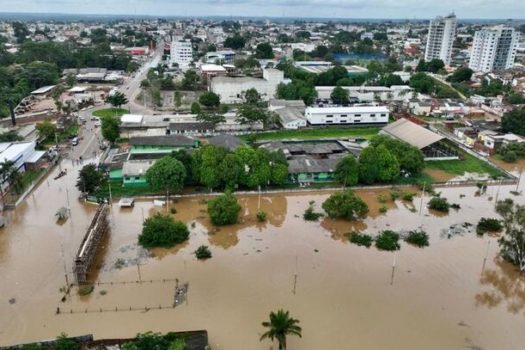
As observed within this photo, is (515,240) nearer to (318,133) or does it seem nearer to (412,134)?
(412,134)

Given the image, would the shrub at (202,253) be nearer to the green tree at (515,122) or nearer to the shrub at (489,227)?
the shrub at (489,227)

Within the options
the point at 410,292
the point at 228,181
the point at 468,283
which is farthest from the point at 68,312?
the point at 468,283

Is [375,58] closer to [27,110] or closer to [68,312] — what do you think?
[27,110]

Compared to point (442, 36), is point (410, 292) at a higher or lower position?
lower

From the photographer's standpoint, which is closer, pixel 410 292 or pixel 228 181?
pixel 410 292

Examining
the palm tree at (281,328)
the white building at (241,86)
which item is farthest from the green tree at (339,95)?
the palm tree at (281,328)
